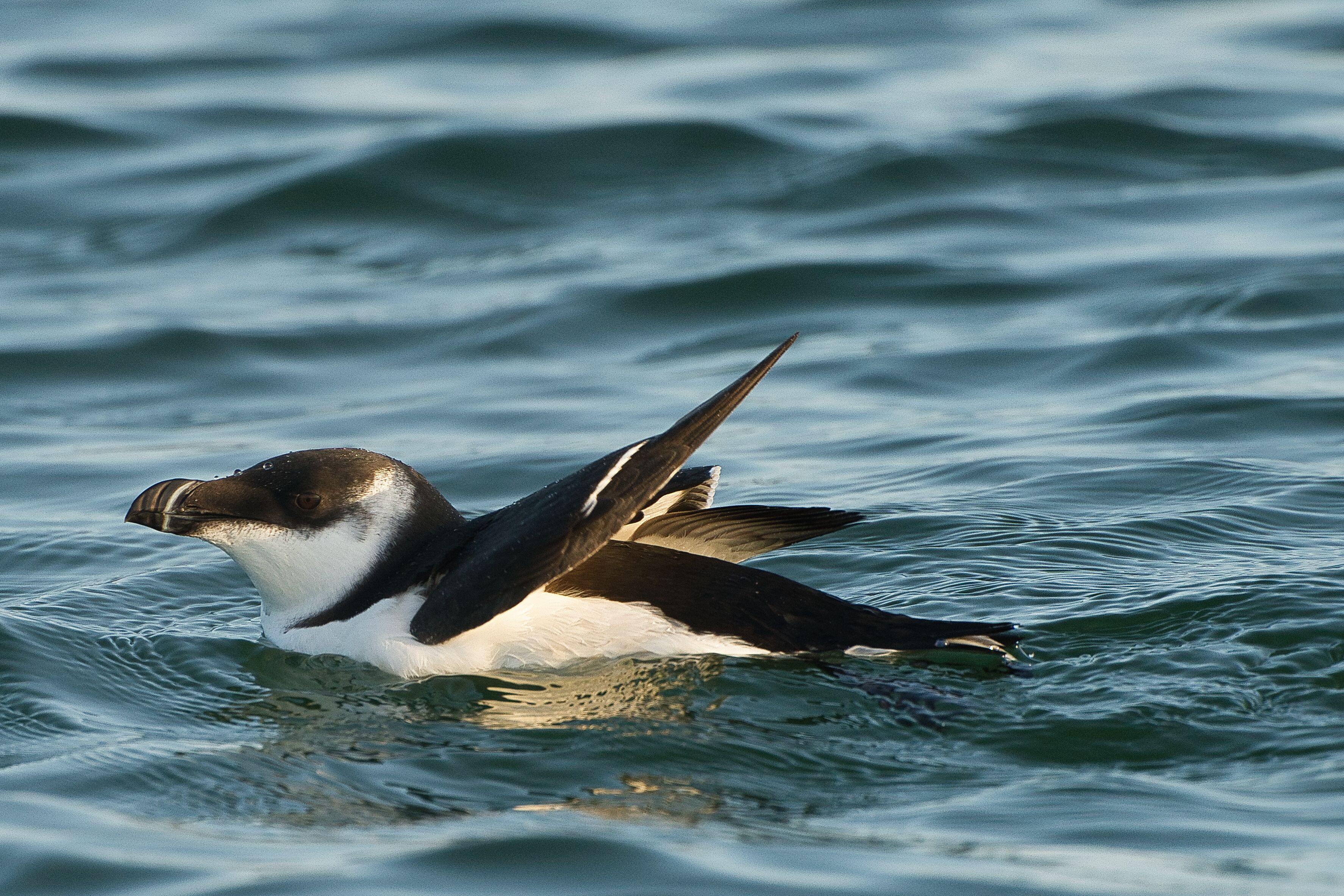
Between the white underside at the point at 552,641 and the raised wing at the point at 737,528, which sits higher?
the raised wing at the point at 737,528

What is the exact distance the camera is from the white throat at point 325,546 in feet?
18.6

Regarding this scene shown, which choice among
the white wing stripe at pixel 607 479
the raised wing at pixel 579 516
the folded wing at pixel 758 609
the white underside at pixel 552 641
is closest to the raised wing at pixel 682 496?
the folded wing at pixel 758 609

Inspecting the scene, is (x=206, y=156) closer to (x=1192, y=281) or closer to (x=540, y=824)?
(x=1192, y=281)

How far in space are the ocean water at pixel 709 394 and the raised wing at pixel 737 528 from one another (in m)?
0.47

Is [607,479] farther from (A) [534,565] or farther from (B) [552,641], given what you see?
(B) [552,641]

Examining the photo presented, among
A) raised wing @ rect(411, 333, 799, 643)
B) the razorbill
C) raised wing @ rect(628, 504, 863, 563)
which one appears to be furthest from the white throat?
raised wing @ rect(628, 504, 863, 563)

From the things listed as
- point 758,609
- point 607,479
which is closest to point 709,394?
point 758,609

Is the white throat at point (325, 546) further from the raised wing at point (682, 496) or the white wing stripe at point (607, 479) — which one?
the white wing stripe at point (607, 479)

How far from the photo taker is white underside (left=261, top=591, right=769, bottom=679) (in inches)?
210

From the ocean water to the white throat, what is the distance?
229 mm

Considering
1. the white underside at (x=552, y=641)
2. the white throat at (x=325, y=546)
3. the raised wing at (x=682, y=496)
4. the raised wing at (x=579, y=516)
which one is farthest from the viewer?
the white throat at (x=325, y=546)

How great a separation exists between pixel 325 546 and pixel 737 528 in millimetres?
1290

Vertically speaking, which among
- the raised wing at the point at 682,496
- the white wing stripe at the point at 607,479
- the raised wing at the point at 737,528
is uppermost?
the white wing stripe at the point at 607,479

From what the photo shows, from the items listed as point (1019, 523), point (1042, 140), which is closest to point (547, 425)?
point (1019, 523)
